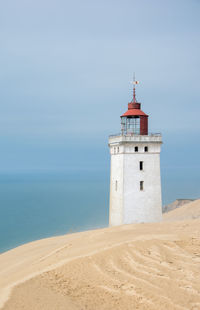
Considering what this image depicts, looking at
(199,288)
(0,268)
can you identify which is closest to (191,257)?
(199,288)

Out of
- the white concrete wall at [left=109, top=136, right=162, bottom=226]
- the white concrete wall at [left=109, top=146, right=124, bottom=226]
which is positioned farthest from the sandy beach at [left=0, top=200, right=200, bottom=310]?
the white concrete wall at [left=109, top=146, right=124, bottom=226]

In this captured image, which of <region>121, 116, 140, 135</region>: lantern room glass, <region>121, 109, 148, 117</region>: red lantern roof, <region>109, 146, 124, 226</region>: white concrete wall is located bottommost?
<region>109, 146, 124, 226</region>: white concrete wall

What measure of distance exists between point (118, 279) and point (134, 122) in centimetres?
1714

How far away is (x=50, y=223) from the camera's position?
53.8 m

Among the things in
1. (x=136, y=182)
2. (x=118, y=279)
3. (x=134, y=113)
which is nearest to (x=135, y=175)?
(x=136, y=182)

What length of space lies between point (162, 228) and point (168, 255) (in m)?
4.14

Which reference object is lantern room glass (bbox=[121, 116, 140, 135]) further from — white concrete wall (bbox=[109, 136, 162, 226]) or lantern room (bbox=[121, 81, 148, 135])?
white concrete wall (bbox=[109, 136, 162, 226])

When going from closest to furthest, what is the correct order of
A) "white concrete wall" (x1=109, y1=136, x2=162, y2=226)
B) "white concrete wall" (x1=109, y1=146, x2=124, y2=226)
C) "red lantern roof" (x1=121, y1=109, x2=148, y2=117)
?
"white concrete wall" (x1=109, y1=136, x2=162, y2=226)
"white concrete wall" (x1=109, y1=146, x2=124, y2=226)
"red lantern roof" (x1=121, y1=109, x2=148, y2=117)

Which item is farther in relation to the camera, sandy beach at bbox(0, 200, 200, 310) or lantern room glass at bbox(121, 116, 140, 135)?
lantern room glass at bbox(121, 116, 140, 135)

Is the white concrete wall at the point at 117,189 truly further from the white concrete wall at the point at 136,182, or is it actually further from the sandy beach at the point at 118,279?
the sandy beach at the point at 118,279

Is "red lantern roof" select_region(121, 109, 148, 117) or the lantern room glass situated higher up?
"red lantern roof" select_region(121, 109, 148, 117)

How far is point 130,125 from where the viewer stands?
2531cm

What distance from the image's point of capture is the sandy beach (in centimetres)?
808

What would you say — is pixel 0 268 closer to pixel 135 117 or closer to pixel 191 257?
pixel 191 257
